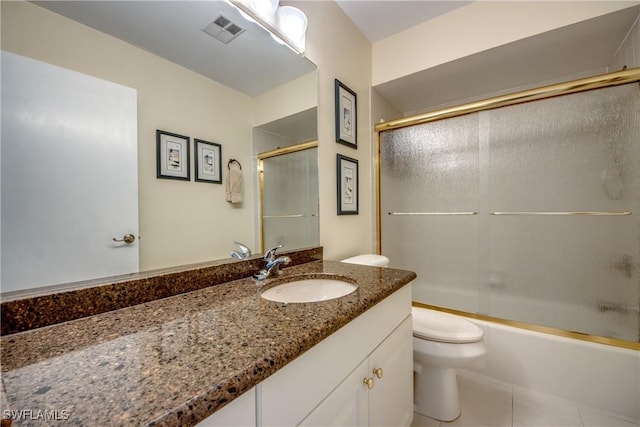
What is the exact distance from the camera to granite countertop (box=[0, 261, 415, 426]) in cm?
32

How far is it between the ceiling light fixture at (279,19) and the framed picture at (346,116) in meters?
0.36

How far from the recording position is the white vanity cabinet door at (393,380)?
2.71 ft

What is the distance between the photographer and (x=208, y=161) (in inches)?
34.2

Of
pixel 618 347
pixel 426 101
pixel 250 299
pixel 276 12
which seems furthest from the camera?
pixel 426 101

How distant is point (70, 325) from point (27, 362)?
6.6 inches

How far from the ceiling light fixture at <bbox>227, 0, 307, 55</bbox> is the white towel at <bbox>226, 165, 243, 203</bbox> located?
0.64 metres

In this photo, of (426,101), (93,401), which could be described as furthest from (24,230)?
(426,101)

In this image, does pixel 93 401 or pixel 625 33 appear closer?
pixel 93 401

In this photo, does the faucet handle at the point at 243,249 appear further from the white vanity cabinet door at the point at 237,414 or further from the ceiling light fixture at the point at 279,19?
the ceiling light fixture at the point at 279,19

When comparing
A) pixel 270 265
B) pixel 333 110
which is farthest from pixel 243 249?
pixel 333 110

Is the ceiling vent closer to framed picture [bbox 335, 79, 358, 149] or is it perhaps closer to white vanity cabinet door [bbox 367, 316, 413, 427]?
framed picture [bbox 335, 79, 358, 149]

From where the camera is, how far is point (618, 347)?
51.4 inches

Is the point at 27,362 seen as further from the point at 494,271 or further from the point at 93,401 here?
the point at 494,271

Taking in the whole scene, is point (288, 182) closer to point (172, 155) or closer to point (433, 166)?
point (172, 155)
